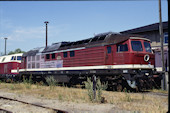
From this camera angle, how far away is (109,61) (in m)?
12.8

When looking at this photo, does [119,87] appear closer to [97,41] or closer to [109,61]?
[109,61]

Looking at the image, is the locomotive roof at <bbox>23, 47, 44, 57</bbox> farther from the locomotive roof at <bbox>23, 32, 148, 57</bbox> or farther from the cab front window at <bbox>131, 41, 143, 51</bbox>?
the cab front window at <bbox>131, 41, 143, 51</bbox>

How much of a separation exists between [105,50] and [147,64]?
8.93ft

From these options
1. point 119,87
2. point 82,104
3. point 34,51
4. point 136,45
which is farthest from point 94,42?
point 34,51

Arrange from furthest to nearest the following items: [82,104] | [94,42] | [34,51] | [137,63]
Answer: [34,51] < [94,42] < [137,63] < [82,104]

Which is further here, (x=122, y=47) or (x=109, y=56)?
(x=109, y=56)

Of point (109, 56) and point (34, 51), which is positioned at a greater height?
point (34, 51)

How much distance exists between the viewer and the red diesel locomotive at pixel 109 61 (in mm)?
11977

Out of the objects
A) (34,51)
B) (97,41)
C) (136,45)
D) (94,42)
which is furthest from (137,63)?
(34,51)

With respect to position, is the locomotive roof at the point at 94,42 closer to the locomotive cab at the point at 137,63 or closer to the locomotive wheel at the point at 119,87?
the locomotive cab at the point at 137,63

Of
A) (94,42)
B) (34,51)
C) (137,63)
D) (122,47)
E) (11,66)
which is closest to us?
(137,63)

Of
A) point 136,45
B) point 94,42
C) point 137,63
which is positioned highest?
point 94,42

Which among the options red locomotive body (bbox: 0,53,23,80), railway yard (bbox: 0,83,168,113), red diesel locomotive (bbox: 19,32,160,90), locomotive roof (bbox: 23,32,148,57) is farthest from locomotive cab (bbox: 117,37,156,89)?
red locomotive body (bbox: 0,53,23,80)

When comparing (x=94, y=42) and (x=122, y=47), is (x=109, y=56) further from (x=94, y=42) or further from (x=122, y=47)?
(x=94, y=42)
